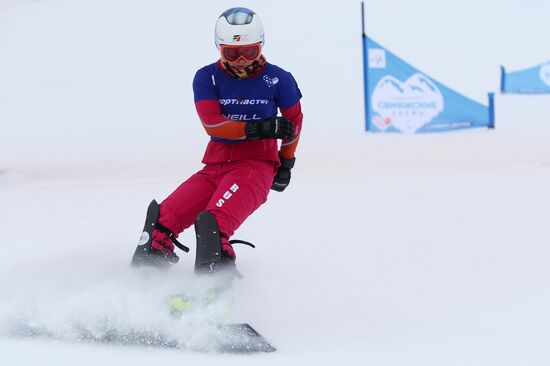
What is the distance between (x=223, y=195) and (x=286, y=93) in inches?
29.6

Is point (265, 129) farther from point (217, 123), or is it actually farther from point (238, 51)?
point (238, 51)

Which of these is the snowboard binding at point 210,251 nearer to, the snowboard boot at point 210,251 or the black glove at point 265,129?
the snowboard boot at point 210,251

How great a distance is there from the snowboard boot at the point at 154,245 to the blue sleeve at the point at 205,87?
2.15ft

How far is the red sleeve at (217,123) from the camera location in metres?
4.23

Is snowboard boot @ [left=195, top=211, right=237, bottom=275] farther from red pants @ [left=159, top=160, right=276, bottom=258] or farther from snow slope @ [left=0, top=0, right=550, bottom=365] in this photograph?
snow slope @ [left=0, top=0, right=550, bottom=365]

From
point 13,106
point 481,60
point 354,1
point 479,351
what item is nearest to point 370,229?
point 479,351

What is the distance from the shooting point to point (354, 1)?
29391mm

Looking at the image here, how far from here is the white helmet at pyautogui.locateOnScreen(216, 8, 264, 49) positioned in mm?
4227

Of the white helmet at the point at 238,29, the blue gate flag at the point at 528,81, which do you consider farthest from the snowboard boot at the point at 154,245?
the blue gate flag at the point at 528,81

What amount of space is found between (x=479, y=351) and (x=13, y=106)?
17070 mm

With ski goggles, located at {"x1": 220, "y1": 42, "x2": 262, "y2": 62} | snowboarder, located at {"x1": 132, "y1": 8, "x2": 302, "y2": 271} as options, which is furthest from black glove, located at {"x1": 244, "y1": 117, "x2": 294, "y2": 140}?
ski goggles, located at {"x1": 220, "y1": 42, "x2": 262, "y2": 62}

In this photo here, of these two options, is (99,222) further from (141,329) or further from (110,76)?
(110,76)

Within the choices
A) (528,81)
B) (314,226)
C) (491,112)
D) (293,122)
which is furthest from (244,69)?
(528,81)

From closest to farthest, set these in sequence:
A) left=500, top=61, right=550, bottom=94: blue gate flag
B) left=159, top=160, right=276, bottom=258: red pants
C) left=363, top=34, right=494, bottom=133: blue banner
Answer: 1. left=159, top=160, right=276, bottom=258: red pants
2. left=363, top=34, right=494, bottom=133: blue banner
3. left=500, top=61, right=550, bottom=94: blue gate flag
